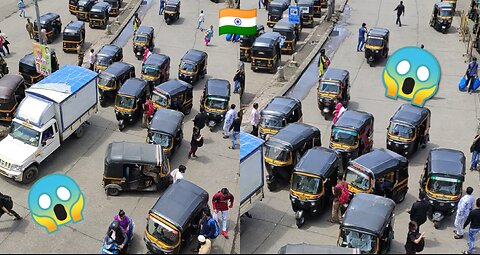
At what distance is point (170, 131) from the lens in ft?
82.8

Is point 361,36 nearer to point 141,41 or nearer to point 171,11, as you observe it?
point 141,41

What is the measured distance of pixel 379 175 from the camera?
69.5 ft

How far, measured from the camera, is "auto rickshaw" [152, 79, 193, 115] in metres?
28.6

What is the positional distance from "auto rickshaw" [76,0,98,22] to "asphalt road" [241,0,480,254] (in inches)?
760

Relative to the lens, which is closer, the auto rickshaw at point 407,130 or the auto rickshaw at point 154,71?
the auto rickshaw at point 407,130

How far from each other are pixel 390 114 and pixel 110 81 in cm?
1393

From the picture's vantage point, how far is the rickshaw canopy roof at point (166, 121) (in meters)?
25.3

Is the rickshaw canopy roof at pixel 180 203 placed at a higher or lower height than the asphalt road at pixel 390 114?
higher

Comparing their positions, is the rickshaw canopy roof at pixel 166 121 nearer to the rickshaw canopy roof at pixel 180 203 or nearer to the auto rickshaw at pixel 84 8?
the rickshaw canopy roof at pixel 180 203

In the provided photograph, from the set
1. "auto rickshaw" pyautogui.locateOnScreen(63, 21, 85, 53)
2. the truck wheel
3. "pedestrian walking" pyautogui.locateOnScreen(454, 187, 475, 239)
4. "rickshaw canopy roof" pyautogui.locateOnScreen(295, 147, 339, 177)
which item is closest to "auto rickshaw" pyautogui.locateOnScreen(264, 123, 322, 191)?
"rickshaw canopy roof" pyautogui.locateOnScreen(295, 147, 339, 177)

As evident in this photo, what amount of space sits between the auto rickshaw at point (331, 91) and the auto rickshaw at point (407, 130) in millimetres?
4414

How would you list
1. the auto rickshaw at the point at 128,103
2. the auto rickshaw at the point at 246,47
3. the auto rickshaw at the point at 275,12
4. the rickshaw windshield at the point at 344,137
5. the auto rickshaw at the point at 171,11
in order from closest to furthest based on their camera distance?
1. the rickshaw windshield at the point at 344,137
2. the auto rickshaw at the point at 128,103
3. the auto rickshaw at the point at 246,47
4. the auto rickshaw at the point at 275,12
5. the auto rickshaw at the point at 171,11

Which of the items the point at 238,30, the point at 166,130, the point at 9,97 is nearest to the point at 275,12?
the point at 238,30

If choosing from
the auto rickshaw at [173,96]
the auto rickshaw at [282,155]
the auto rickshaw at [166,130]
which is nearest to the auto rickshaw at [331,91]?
the auto rickshaw at [282,155]
